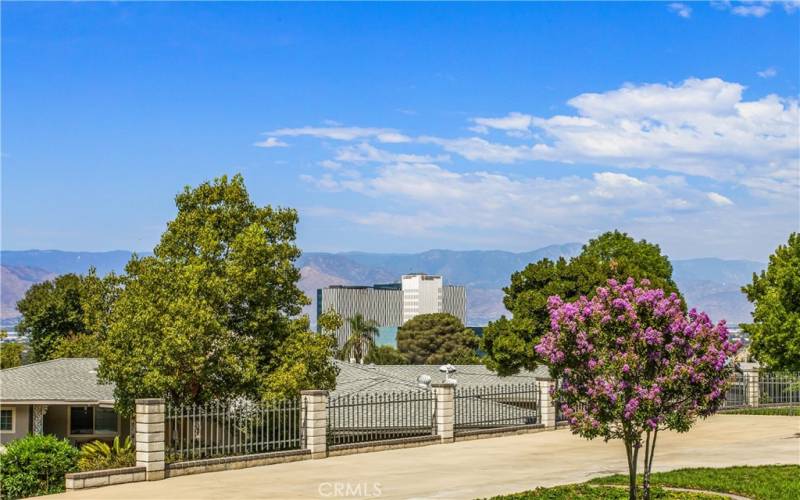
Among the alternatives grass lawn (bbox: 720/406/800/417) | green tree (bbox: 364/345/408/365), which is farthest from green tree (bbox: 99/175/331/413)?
green tree (bbox: 364/345/408/365)

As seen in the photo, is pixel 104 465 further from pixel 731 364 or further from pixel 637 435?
pixel 731 364

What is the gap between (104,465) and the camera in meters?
23.4

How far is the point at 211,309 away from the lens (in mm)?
29234

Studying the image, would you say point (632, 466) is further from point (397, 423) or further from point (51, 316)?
point (51, 316)

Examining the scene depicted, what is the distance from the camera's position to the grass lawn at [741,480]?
19.2m

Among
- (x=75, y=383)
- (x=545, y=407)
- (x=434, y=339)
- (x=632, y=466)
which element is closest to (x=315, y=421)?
(x=632, y=466)

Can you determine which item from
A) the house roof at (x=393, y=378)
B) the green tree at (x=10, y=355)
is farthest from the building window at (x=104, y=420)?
the green tree at (x=10, y=355)

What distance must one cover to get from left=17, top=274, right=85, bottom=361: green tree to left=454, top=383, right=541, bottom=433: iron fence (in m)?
42.7

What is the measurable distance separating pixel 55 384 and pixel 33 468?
64.2ft

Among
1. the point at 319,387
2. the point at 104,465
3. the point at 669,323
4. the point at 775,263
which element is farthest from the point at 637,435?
the point at 775,263

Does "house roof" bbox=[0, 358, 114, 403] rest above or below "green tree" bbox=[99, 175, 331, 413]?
below

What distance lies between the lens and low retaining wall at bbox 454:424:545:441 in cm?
3164

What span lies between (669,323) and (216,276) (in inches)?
664

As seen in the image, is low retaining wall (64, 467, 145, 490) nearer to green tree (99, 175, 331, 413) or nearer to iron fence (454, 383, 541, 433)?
green tree (99, 175, 331, 413)
